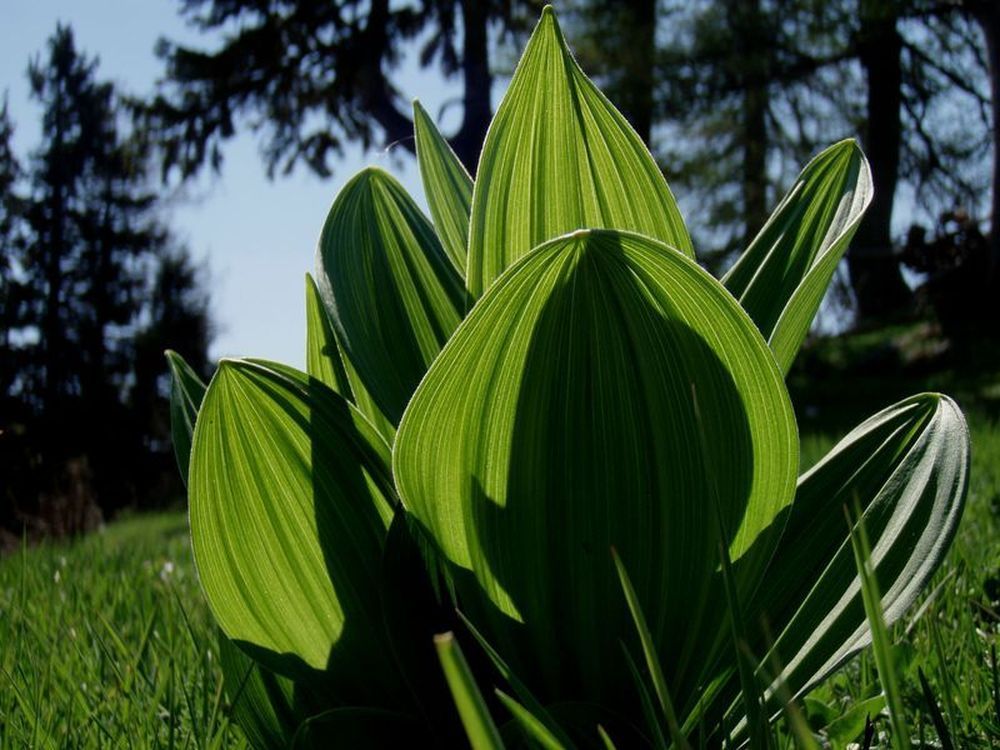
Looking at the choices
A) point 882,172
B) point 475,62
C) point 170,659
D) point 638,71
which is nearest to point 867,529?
point 170,659

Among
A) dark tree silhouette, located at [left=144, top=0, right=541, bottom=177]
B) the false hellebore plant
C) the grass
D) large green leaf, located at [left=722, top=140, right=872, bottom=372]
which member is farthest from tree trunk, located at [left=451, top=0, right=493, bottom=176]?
the false hellebore plant

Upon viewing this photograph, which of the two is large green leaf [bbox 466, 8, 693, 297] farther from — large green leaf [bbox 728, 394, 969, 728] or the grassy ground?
the grassy ground

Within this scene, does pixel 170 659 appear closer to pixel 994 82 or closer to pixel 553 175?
pixel 553 175

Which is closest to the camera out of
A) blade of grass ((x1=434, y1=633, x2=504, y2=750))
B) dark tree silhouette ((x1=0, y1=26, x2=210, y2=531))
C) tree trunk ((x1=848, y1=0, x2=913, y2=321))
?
blade of grass ((x1=434, y1=633, x2=504, y2=750))

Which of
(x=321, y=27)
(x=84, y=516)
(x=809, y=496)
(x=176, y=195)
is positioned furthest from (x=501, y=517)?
(x=176, y=195)

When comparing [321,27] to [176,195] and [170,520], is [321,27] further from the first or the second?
[176,195]

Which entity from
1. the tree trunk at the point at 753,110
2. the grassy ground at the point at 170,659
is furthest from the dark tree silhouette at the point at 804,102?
the grassy ground at the point at 170,659
